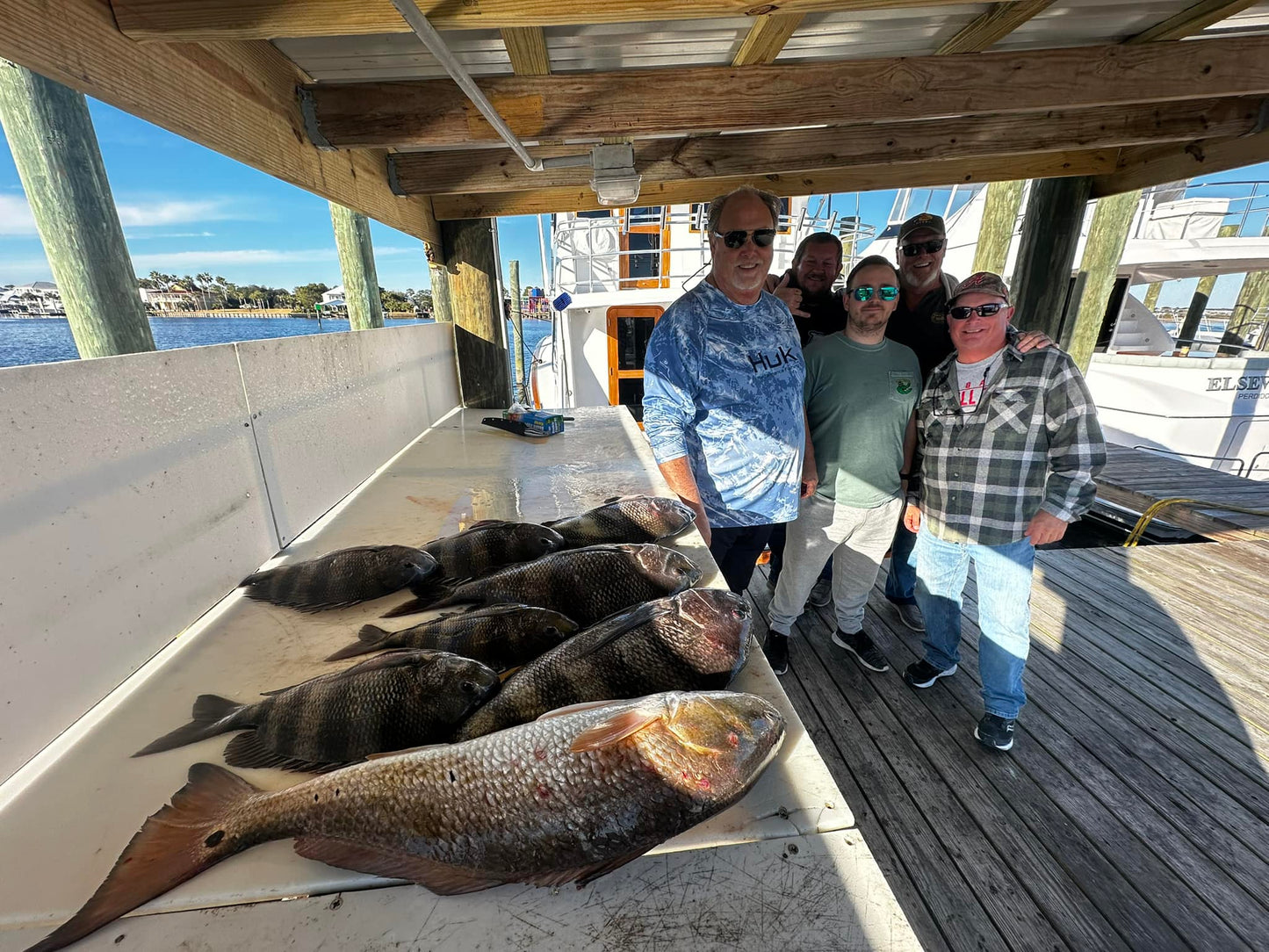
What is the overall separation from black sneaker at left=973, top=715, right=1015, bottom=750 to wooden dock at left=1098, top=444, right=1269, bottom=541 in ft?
14.6

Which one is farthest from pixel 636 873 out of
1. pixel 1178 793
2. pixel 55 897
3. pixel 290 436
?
pixel 1178 793

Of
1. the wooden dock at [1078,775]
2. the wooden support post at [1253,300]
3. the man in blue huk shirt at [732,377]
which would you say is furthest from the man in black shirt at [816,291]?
the wooden support post at [1253,300]

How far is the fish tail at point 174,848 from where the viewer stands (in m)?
0.98

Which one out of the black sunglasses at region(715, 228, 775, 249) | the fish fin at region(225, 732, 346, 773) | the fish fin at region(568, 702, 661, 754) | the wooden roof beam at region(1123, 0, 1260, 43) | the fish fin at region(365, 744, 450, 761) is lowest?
the fish fin at region(225, 732, 346, 773)

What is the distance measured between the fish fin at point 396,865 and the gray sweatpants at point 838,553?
8.36 feet

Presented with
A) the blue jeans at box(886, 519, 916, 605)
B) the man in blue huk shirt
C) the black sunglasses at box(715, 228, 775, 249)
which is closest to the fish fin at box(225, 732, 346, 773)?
the man in blue huk shirt

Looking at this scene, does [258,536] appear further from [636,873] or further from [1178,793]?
[1178,793]

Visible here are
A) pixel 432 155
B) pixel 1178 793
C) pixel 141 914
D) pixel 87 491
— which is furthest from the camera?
pixel 432 155

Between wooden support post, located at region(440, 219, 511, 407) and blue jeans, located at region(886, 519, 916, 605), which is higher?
wooden support post, located at region(440, 219, 511, 407)

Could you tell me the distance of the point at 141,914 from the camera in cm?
101

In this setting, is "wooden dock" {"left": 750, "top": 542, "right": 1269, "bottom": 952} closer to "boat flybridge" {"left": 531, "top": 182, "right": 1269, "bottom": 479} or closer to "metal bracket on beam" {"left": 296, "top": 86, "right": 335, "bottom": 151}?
"metal bracket on beam" {"left": 296, "top": 86, "right": 335, "bottom": 151}

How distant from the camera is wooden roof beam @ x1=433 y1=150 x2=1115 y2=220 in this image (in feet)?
13.8

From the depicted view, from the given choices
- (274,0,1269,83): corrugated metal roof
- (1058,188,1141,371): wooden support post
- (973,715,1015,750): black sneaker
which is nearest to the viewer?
(274,0,1269,83): corrugated metal roof

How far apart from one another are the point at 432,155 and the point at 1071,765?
536 centimetres
